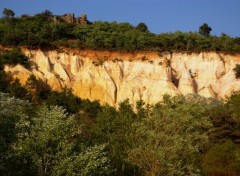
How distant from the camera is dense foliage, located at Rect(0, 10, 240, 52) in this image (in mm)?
66000

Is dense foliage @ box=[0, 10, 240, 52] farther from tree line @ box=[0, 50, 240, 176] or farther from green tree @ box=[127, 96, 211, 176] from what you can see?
green tree @ box=[127, 96, 211, 176]

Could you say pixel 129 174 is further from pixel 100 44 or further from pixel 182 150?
pixel 100 44

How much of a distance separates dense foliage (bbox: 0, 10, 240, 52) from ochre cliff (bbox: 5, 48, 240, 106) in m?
1.15

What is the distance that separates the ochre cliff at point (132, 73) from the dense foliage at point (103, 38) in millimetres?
1147

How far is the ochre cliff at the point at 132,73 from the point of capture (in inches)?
2458

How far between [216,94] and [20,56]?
87.3ft

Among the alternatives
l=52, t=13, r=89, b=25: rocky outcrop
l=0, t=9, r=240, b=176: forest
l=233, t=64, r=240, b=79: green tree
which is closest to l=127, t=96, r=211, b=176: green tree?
l=0, t=9, r=240, b=176: forest

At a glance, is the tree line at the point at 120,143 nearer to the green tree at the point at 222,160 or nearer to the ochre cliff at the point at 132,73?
the green tree at the point at 222,160

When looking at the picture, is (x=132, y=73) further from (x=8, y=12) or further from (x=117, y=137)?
(x=117, y=137)

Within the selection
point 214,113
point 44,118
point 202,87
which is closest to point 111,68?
point 202,87

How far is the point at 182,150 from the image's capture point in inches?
→ 1003

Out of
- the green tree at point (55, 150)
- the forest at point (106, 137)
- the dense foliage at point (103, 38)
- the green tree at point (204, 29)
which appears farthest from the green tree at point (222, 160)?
the green tree at point (204, 29)

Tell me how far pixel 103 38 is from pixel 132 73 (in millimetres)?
6674

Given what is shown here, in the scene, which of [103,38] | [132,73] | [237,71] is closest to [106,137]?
[132,73]
